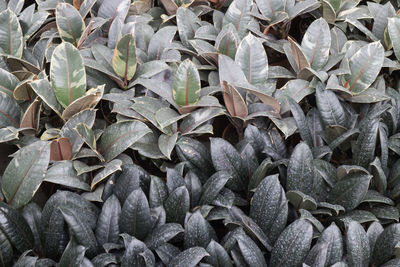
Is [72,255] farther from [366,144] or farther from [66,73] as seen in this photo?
[366,144]

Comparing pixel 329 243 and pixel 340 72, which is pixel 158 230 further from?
pixel 340 72

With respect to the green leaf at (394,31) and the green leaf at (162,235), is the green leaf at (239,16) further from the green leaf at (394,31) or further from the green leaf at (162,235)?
the green leaf at (162,235)

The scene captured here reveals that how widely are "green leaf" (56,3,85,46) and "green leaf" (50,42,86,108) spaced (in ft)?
1.11

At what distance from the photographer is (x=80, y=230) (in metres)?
1.26

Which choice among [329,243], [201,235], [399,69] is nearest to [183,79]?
[201,235]

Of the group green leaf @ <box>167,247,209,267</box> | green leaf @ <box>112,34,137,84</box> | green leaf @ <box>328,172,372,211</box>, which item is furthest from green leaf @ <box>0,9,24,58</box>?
green leaf @ <box>328,172,372,211</box>

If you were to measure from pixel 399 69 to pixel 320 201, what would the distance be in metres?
0.90

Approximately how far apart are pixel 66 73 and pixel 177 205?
637mm

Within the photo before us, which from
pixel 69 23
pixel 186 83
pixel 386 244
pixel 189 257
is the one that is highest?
pixel 69 23

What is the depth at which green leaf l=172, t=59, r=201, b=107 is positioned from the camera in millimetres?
1592

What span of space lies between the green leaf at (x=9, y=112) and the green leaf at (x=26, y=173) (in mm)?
262

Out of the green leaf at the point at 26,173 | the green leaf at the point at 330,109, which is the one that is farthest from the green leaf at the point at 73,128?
the green leaf at the point at 330,109

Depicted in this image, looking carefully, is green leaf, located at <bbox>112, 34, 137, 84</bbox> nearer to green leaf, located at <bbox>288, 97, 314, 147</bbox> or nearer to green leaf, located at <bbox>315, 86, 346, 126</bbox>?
green leaf, located at <bbox>288, 97, 314, 147</bbox>

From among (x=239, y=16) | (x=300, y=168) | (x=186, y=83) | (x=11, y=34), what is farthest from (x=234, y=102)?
(x=11, y=34)
